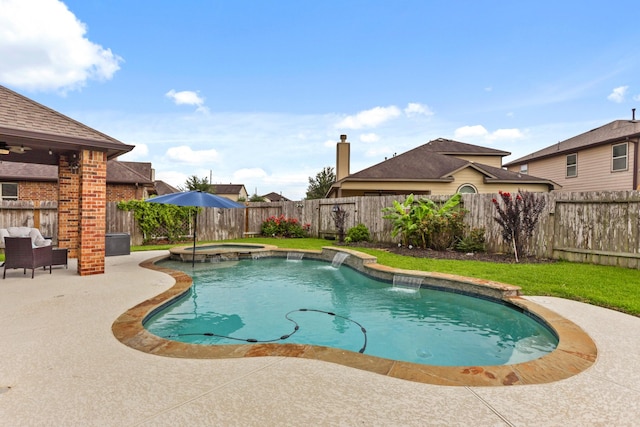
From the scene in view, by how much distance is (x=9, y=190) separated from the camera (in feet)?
57.8

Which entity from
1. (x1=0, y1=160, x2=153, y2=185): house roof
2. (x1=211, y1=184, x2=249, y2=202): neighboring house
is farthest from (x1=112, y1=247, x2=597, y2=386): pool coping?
(x1=211, y1=184, x2=249, y2=202): neighboring house

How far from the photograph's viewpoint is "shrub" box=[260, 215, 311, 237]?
54.2 ft

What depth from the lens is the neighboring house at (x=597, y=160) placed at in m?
16.2

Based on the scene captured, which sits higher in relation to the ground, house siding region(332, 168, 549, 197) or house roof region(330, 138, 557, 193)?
house roof region(330, 138, 557, 193)

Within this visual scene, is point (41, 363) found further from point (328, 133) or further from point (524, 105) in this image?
point (328, 133)

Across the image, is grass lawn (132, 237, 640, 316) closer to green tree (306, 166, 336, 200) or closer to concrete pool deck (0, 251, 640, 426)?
concrete pool deck (0, 251, 640, 426)

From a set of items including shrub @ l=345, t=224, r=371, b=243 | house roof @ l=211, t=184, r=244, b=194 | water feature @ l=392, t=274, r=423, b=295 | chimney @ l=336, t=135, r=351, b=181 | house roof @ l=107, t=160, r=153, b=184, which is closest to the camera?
water feature @ l=392, t=274, r=423, b=295

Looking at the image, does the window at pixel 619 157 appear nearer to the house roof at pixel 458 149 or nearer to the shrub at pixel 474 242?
the house roof at pixel 458 149

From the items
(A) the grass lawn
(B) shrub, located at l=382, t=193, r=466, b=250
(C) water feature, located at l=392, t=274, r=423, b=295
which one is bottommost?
(C) water feature, located at l=392, t=274, r=423, b=295

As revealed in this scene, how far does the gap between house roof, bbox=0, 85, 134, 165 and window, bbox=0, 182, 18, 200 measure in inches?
598

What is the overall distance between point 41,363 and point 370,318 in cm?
397

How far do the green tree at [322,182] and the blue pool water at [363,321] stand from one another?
34.8 metres

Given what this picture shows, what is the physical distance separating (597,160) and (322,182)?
29149 millimetres

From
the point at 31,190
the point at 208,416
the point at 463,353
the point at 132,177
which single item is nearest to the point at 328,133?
the point at 132,177
